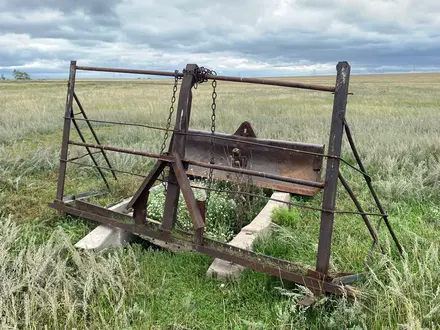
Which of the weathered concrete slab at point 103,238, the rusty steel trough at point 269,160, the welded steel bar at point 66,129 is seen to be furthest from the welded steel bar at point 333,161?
the welded steel bar at point 66,129

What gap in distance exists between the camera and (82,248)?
14.3ft

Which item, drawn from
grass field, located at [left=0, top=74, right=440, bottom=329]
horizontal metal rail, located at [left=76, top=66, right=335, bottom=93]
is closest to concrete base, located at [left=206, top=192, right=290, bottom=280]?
grass field, located at [left=0, top=74, right=440, bottom=329]

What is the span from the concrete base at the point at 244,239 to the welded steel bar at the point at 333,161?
86cm

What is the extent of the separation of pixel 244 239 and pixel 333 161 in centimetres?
149

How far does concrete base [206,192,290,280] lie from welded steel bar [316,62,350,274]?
2.82ft

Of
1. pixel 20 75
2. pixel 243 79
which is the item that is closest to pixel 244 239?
pixel 243 79

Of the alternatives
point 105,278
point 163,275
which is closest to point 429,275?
point 163,275

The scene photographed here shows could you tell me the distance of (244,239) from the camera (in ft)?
14.5

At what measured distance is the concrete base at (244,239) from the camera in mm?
3896

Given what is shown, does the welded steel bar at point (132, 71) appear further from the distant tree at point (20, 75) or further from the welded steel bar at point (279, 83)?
the distant tree at point (20, 75)

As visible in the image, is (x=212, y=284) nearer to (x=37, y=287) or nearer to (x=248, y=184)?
(x=37, y=287)

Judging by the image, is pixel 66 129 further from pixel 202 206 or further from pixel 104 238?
pixel 202 206

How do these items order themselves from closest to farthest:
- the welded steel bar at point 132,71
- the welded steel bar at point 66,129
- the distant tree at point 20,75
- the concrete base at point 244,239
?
the concrete base at point 244,239 → the welded steel bar at point 132,71 → the welded steel bar at point 66,129 → the distant tree at point 20,75

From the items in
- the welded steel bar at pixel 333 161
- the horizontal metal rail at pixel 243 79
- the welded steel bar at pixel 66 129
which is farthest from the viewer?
the welded steel bar at pixel 66 129
